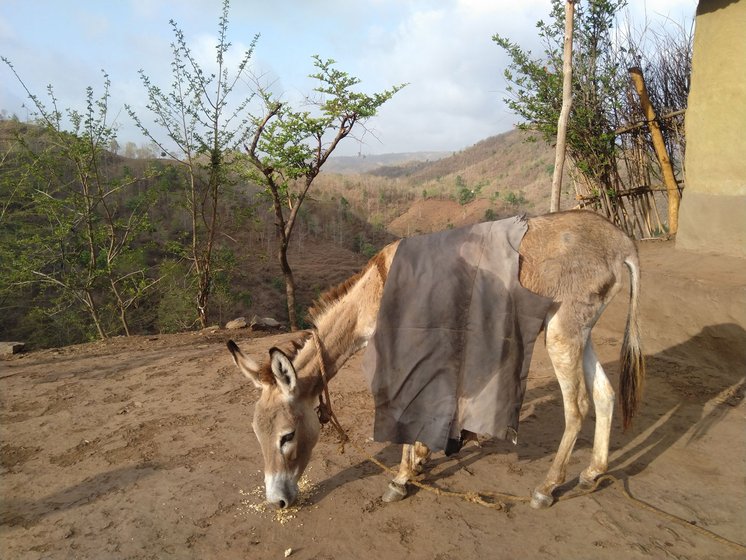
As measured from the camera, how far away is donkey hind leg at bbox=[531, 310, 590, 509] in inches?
121

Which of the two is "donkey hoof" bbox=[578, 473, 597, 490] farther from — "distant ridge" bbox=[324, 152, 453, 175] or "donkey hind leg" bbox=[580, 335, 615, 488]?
"distant ridge" bbox=[324, 152, 453, 175]

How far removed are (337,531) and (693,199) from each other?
5.97 m

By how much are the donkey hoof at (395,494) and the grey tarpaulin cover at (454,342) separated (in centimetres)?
46

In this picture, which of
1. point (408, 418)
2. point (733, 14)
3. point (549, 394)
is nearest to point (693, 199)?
point (733, 14)

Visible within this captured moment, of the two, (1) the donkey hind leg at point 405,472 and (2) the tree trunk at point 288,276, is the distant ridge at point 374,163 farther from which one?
(1) the donkey hind leg at point 405,472

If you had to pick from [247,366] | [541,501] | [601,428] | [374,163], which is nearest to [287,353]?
[247,366]

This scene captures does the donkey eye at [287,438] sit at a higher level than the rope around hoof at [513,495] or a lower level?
higher

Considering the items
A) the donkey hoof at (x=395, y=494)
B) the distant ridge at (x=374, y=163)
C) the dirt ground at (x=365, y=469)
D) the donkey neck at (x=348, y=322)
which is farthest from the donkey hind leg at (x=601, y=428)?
the distant ridge at (x=374, y=163)

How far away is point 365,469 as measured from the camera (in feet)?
12.0

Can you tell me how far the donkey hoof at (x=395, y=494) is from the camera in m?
3.23

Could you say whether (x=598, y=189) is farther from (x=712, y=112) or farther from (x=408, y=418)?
(x=408, y=418)

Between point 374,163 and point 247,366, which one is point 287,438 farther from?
point 374,163

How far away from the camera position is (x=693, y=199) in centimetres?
586

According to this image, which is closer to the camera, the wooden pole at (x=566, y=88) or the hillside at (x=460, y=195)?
the wooden pole at (x=566, y=88)
